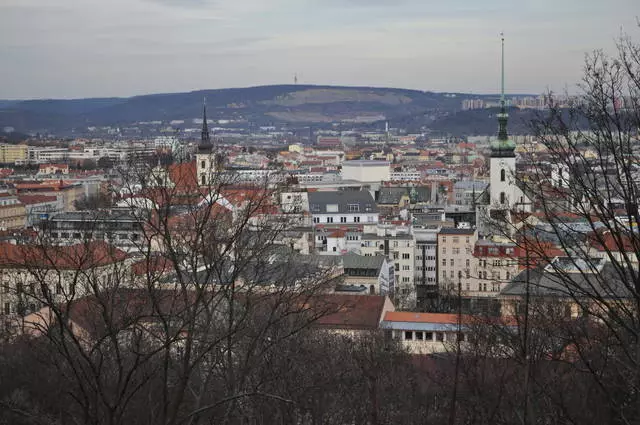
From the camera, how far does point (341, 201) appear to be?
50.5m

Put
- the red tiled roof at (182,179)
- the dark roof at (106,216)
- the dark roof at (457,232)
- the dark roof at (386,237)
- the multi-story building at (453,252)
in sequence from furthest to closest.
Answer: the dark roof at (457,232)
the dark roof at (386,237)
the multi-story building at (453,252)
the dark roof at (106,216)
the red tiled roof at (182,179)

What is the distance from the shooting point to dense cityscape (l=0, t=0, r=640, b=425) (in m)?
6.92

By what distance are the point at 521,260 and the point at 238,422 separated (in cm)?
643

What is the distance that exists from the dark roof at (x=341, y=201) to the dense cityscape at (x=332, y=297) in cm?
8

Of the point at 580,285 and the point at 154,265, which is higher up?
the point at 154,265

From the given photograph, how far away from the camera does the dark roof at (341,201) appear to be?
49.9 m

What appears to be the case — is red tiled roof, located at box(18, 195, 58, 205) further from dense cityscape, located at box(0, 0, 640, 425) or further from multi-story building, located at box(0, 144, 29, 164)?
multi-story building, located at box(0, 144, 29, 164)

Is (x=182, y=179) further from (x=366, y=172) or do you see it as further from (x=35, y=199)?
(x=366, y=172)

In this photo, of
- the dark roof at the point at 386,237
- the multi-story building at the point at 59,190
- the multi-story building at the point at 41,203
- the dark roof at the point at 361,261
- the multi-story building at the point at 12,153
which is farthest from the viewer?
the multi-story building at the point at 12,153

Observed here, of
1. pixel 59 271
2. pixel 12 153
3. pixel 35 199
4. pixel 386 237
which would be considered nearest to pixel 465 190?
pixel 35 199

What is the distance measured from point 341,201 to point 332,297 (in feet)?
97.4

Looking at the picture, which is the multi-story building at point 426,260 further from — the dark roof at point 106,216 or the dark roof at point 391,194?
the dark roof at point 391,194

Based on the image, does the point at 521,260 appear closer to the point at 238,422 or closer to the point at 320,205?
the point at 238,422

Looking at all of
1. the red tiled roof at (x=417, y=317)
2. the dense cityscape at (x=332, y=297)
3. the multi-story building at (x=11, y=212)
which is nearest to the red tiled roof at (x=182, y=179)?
the dense cityscape at (x=332, y=297)
